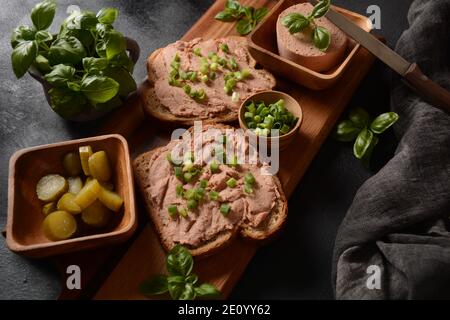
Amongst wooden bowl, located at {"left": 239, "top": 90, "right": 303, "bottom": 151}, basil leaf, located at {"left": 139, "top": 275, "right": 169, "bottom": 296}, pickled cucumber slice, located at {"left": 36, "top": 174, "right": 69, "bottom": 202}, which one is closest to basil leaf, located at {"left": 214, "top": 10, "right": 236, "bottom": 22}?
wooden bowl, located at {"left": 239, "top": 90, "right": 303, "bottom": 151}

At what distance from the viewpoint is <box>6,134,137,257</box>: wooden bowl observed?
7.38 ft

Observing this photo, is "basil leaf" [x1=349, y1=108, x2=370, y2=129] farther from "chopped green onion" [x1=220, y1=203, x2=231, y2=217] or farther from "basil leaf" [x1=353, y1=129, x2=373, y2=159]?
"chopped green onion" [x1=220, y1=203, x2=231, y2=217]

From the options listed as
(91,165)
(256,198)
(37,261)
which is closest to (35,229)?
(37,261)

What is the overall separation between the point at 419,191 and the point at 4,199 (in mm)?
1953

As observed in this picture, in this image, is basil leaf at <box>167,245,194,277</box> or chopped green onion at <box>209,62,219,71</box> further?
chopped green onion at <box>209,62,219,71</box>

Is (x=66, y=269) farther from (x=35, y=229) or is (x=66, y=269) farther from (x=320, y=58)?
(x=320, y=58)

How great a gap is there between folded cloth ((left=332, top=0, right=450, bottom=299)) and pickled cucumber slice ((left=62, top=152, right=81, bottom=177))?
4.02 feet

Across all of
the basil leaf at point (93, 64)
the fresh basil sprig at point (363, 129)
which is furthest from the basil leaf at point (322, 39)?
the basil leaf at point (93, 64)

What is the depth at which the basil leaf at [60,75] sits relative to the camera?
2.51 metres

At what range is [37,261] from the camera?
8.21 ft

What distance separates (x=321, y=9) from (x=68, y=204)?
1.57 m

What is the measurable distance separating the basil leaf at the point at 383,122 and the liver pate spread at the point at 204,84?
57cm

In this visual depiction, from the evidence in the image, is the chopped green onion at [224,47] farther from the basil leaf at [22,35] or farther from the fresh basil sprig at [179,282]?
the fresh basil sprig at [179,282]

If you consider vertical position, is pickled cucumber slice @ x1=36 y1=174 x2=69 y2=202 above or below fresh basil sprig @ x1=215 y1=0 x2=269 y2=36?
below
